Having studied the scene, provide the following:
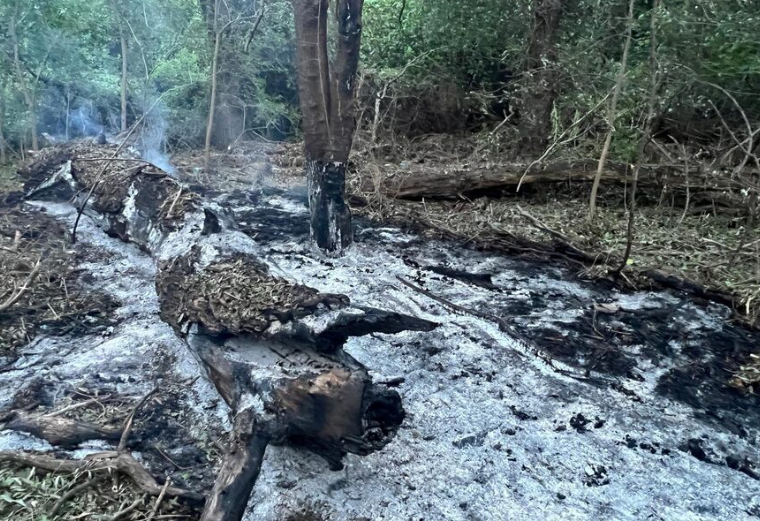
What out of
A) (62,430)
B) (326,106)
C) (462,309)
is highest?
(326,106)

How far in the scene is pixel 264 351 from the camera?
120 inches

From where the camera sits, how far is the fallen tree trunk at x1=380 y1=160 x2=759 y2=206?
6004 millimetres

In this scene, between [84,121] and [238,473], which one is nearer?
[238,473]

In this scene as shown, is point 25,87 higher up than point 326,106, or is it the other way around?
point 326,106

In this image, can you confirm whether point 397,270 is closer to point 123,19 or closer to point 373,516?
point 373,516

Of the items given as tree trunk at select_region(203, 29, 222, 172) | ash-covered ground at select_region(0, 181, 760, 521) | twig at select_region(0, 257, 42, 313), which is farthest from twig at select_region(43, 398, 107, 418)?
tree trunk at select_region(203, 29, 222, 172)

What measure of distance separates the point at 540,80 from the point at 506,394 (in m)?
4.78

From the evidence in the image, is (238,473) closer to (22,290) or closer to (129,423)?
(129,423)

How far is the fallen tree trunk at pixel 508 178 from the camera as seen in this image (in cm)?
600

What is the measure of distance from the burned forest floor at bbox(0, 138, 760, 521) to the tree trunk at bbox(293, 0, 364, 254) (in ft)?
1.11

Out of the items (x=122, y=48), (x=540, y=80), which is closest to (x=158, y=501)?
(x=540, y=80)

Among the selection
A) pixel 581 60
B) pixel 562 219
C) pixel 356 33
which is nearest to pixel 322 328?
pixel 356 33

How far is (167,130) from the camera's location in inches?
354

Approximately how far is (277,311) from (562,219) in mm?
3815
